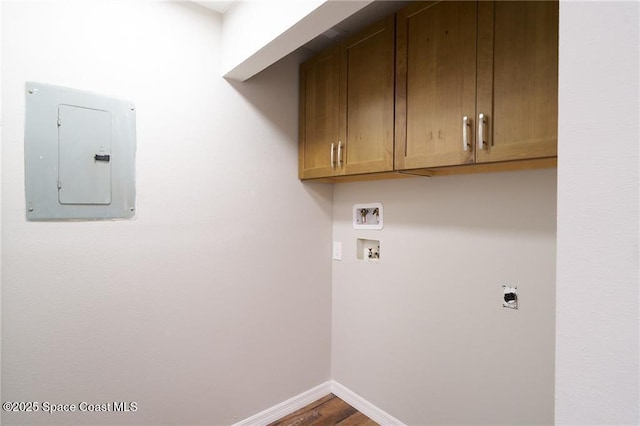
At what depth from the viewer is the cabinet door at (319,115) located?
1930mm

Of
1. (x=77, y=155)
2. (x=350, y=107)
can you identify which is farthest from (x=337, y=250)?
(x=77, y=155)

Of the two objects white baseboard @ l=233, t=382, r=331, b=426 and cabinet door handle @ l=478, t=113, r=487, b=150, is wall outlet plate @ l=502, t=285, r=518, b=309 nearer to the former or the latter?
cabinet door handle @ l=478, t=113, r=487, b=150

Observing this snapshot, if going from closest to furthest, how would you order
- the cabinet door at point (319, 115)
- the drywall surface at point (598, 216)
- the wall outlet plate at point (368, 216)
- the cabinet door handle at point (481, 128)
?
1. the drywall surface at point (598, 216)
2. the cabinet door handle at point (481, 128)
3. the cabinet door at point (319, 115)
4. the wall outlet plate at point (368, 216)

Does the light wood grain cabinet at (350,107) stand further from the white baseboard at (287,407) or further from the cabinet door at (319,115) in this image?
the white baseboard at (287,407)

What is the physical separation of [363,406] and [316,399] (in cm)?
36

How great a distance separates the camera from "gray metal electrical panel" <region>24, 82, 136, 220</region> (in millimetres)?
1305

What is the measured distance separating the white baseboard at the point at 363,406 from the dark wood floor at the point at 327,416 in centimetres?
Answer: 3

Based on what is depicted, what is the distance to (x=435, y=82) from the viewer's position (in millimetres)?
1439

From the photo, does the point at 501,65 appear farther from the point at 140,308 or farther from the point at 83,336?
the point at 83,336

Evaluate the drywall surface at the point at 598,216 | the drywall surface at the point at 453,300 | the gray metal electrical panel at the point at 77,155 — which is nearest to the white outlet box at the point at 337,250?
the drywall surface at the point at 453,300

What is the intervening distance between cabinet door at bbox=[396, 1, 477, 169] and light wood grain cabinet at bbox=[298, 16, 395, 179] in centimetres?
8

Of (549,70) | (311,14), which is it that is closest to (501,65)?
(549,70)

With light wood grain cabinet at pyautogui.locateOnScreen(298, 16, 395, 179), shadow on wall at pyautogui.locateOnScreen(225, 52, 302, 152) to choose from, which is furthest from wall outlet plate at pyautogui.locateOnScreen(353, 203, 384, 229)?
shadow on wall at pyautogui.locateOnScreen(225, 52, 302, 152)

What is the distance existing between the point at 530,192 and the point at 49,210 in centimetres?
215
